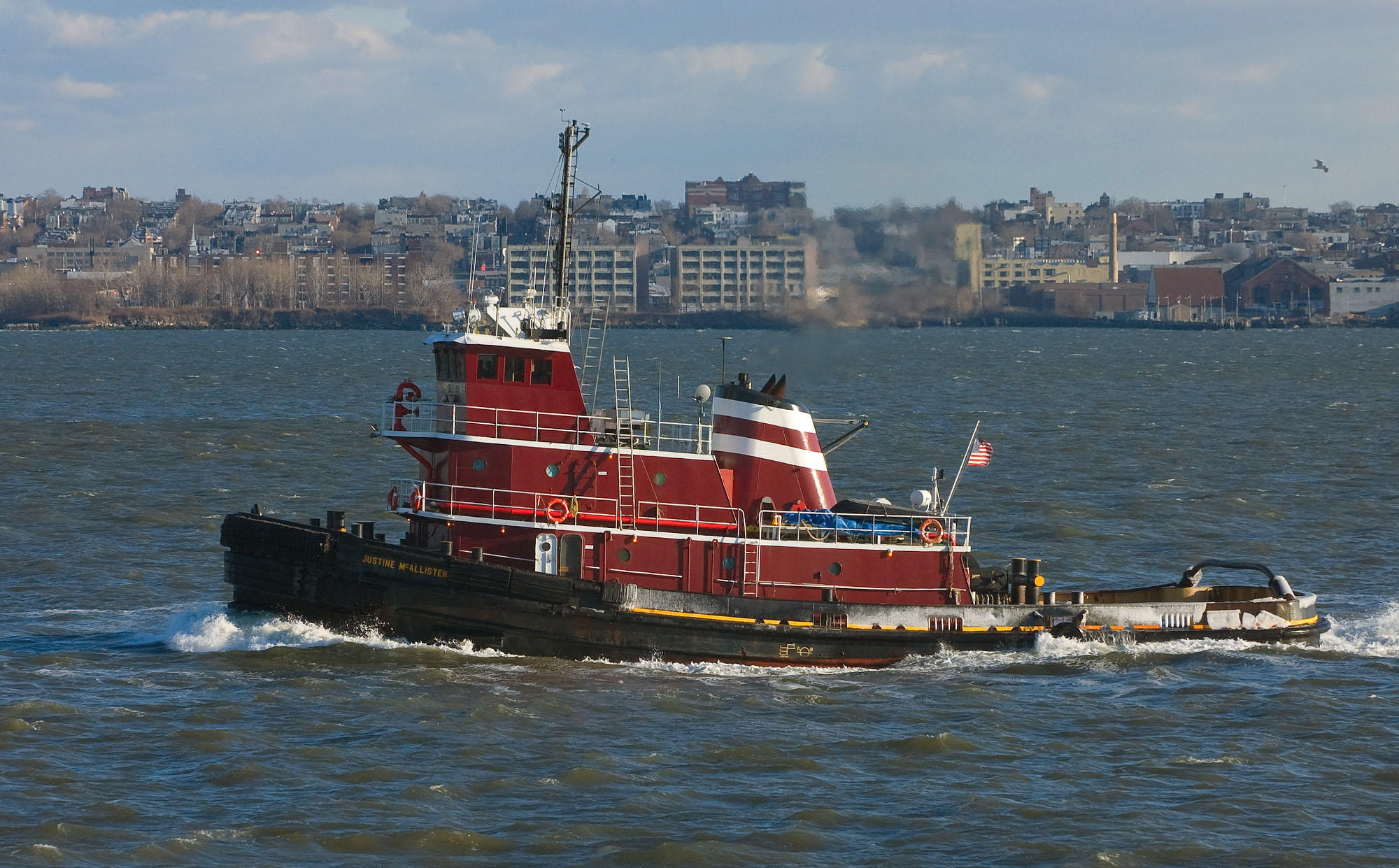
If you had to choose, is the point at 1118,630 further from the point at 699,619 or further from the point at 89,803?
the point at 89,803

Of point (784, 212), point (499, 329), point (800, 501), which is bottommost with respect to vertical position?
point (800, 501)

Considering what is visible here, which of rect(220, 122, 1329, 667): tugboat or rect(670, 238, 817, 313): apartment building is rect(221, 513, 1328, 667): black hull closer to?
rect(220, 122, 1329, 667): tugboat

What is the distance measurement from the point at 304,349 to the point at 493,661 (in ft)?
420

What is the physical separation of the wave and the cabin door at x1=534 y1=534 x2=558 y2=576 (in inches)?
57.9

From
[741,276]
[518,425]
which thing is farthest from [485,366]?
[741,276]

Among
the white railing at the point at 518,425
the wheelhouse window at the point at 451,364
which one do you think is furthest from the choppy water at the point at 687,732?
the wheelhouse window at the point at 451,364

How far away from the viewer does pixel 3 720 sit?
22609 mm

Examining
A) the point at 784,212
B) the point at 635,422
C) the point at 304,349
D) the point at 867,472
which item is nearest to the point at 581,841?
the point at 635,422

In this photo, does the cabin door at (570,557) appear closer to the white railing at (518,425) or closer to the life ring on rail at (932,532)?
the white railing at (518,425)

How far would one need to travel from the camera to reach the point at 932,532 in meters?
26.9

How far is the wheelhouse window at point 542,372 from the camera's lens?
25872 mm

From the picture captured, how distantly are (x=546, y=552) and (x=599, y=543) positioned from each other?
2.86ft

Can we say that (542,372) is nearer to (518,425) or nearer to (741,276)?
(518,425)

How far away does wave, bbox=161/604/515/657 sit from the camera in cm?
2562
